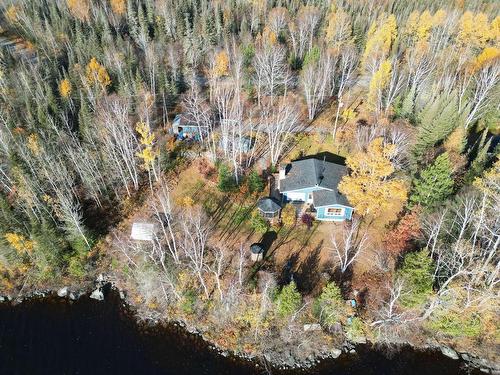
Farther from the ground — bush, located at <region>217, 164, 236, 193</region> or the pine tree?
the pine tree

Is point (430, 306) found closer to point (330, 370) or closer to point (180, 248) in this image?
point (330, 370)

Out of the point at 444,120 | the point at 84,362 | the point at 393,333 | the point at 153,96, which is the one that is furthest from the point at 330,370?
the point at 153,96

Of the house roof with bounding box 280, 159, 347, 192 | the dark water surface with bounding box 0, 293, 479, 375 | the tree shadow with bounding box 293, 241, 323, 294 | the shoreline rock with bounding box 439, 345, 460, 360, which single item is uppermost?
the house roof with bounding box 280, 159, 347, 192

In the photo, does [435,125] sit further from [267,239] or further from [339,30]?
[339,30]

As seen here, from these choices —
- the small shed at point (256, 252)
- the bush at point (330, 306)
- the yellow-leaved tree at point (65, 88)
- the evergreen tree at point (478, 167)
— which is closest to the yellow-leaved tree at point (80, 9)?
the yellow-leaved tree at point (65, 88)

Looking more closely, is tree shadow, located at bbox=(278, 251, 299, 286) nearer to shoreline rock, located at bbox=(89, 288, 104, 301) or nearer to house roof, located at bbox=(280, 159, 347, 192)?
house roof, located at bbox=(280, 159, 347, 192)

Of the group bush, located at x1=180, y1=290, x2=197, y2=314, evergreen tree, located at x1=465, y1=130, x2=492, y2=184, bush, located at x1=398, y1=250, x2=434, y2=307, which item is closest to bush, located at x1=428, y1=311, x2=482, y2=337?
bush, located at x1=398, y1=250, x2=434, y2=307

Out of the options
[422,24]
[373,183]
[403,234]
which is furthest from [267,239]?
[422,24]
